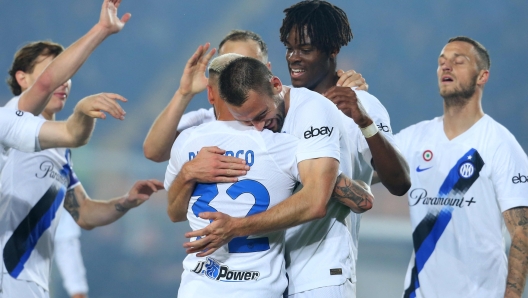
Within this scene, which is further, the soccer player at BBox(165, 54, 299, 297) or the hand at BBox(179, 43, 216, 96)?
the hand at BBox(179, 43, 216, 96)

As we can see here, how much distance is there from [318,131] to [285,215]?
0.33 metres

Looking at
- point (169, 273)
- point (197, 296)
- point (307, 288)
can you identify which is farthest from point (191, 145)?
point (169, 273)

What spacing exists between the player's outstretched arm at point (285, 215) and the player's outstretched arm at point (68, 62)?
1.41 metres

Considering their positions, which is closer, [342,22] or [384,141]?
[384,141]

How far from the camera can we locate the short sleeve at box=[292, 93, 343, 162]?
2234 mm

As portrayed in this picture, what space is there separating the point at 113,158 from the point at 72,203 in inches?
75.0

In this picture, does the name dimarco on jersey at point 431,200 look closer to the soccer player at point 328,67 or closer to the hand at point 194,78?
the soccer player at point 328,67

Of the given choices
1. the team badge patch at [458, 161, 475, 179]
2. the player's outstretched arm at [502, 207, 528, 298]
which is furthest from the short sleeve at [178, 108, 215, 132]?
the player's outstretched arm at [502, 207, 528, 298]

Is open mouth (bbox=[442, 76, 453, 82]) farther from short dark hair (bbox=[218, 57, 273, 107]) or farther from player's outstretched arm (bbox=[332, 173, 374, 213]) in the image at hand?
short dark hair (bbox=[218, 57, 273, 107])

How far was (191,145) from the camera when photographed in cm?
235

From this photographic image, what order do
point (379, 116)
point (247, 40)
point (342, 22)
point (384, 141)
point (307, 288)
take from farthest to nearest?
point (247, 40)
point (342, 22)
point (379, 116)
point (384, 141)
point (307, 288)

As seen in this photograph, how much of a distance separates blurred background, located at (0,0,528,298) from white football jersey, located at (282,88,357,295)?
10.5 feet

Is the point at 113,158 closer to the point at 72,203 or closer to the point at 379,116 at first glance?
the point at 72,203

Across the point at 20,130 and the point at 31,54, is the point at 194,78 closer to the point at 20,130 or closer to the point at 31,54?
the point at 20,130
